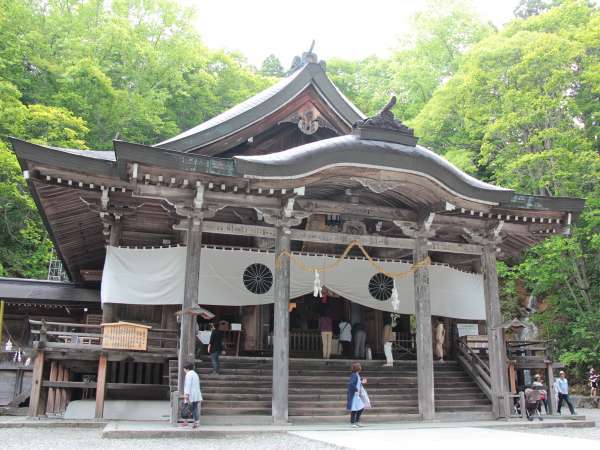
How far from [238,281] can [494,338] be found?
20.3 ft

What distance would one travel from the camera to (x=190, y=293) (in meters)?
10.9

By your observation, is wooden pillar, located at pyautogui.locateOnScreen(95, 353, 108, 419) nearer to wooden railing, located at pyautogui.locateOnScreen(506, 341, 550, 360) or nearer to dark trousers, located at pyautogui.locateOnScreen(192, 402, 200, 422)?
dark trousers, located at pyautogui.locateOnScreen(192, 402, 200, 422)

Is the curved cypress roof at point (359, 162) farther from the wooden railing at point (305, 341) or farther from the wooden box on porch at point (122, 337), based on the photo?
the wooden railing at point (305, 341)

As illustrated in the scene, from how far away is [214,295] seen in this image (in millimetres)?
12812

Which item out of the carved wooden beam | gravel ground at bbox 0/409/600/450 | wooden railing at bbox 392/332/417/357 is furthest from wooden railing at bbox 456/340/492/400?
gravel ground at bbox 0/409/600/450

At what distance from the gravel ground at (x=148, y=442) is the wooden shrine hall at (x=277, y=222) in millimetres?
2027

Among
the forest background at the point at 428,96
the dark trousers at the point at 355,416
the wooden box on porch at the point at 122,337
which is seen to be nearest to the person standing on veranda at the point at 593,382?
the forest background at the point at 428,96

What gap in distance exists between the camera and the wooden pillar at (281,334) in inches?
418

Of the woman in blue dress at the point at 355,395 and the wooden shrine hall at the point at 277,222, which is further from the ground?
the wooden shrine hall at the point at 277,222

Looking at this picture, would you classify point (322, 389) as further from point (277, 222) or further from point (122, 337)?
point (122, 337)

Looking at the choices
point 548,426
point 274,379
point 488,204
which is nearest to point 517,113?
point 488,204

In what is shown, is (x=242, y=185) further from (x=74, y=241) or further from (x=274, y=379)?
(x=74, y=241)

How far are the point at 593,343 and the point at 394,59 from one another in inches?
837

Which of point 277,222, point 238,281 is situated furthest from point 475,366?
point 277,222
